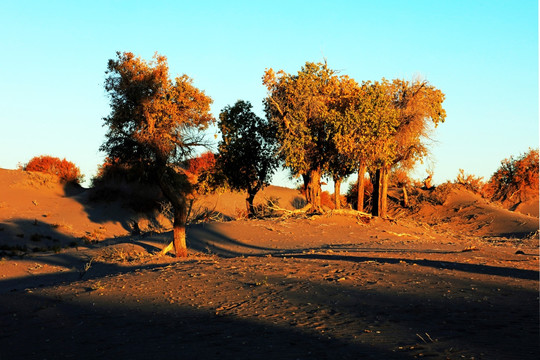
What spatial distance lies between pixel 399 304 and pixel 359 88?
78.0 feet

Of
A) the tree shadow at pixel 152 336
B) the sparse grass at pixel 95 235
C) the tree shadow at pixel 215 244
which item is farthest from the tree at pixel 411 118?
the tree shadow at pixel 152 336

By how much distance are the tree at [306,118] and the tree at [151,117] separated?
22.9 ft

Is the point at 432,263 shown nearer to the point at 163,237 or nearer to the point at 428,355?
the point at 428,355

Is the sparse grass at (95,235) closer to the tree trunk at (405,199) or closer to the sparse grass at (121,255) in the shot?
the sparse grass at (121,255)

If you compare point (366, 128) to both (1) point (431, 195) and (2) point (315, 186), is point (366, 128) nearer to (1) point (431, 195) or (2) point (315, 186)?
(2) point (315, 186)

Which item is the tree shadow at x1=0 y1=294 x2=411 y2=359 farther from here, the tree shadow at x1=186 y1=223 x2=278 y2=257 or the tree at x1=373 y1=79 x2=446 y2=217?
the tree at x1=373 y1=79 x2=446 y2=217

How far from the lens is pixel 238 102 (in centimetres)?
3341

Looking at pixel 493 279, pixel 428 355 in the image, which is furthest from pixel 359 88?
pixel 428 355

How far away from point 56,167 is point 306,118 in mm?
26586

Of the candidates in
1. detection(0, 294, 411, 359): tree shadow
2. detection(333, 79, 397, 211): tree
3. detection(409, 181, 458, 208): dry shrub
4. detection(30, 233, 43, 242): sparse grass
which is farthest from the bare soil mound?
detection(0, 294, 411, 359): tree shadow

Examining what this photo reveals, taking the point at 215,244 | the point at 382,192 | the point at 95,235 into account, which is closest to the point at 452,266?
the point at 215,244

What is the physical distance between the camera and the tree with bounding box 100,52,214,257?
20.9 m

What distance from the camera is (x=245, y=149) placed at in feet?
107

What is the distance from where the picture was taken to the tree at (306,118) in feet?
94.9
